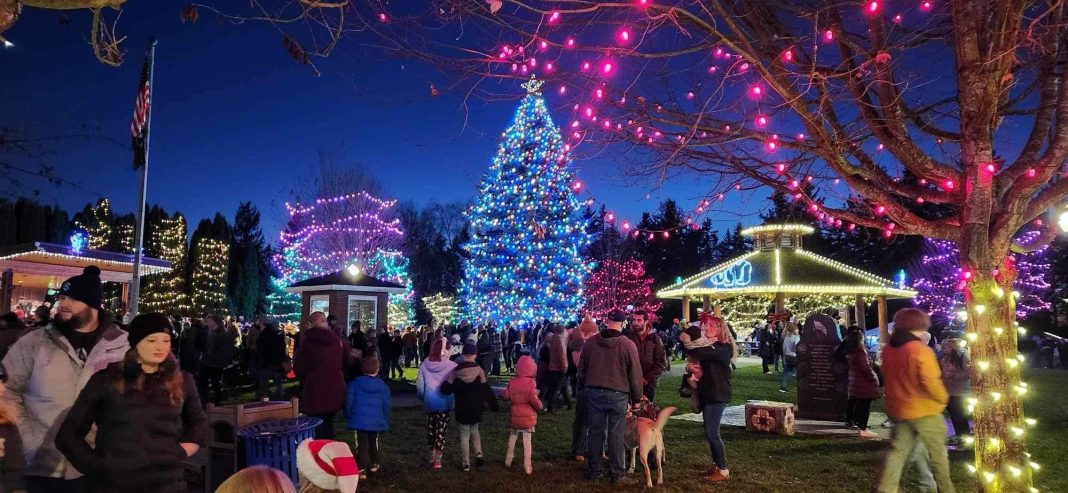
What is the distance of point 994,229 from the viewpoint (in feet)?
20.3

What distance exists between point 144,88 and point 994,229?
15.0 m

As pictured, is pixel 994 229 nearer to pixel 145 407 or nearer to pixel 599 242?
pixel 145 407

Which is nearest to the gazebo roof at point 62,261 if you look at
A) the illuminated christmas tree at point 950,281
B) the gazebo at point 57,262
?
the gazebo at point 57,262

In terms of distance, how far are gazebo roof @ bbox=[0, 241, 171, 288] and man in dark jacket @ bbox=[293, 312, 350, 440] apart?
43.8 feet

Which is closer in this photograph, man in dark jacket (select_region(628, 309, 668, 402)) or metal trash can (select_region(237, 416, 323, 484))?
metal trash can (select_region(237, 416, 323, 484))

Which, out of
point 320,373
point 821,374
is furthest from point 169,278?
point 821,374

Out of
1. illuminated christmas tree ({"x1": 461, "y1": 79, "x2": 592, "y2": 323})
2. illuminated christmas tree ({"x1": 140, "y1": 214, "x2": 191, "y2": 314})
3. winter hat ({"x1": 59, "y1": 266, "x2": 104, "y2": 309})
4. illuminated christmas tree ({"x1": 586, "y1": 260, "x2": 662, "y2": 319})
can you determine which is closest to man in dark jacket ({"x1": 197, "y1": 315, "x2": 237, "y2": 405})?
winter hat ({"x1": 59, "y1": 266, "x2": 104, "y2": 309})

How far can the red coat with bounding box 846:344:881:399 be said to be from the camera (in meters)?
10.5

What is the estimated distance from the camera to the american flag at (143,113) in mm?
14188

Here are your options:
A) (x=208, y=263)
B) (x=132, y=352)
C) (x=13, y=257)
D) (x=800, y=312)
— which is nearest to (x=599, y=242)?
(x=800, y=312)

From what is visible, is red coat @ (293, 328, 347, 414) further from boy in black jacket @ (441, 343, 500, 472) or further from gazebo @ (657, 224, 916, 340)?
gazebo @ (657, 224, 916, 340)

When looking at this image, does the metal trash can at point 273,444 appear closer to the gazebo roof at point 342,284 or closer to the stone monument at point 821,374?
the stone monument at point 821,374

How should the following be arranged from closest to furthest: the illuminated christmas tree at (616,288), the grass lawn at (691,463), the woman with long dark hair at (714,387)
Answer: the grass lawn at (691,463)
the woman with long dark hair at (714,387)
the illuminated christmas tree at (616,288)

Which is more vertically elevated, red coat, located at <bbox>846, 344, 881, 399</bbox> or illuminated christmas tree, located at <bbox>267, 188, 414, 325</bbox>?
illuminated christmas tree, located at <bbox>267, 188, 414, 325</bbox>
